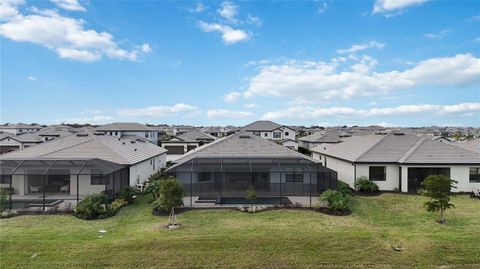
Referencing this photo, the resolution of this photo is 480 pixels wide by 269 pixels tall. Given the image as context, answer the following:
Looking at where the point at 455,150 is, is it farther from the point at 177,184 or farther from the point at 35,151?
the point at 35,151

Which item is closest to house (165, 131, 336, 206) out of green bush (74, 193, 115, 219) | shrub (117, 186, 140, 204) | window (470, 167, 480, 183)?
shrub (117, 186, 140, 204)

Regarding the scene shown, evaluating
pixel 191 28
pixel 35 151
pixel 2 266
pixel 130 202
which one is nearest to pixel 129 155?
pixel 130 202

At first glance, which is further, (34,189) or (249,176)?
(249,176)

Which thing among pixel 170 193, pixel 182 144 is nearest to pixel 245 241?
pixel 170 193

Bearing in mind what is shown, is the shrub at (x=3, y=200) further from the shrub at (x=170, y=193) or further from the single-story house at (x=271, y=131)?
the single-story house at (x=271, y=131)

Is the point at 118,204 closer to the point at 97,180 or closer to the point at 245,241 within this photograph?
the point at 97,180

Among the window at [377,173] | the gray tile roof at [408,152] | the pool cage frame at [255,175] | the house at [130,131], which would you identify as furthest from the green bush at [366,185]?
the house at [130,131]
